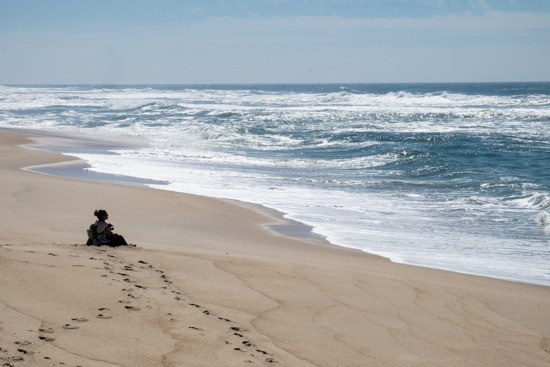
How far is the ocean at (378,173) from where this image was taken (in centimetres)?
942

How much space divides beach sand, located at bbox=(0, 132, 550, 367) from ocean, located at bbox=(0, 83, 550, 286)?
151cm

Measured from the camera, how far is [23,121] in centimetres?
3850

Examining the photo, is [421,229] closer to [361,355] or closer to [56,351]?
[361,355]

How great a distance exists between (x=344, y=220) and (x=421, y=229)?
139 centimetres

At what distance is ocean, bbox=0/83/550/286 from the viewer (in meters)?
9.42

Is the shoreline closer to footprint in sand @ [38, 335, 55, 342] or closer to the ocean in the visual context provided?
the ocean

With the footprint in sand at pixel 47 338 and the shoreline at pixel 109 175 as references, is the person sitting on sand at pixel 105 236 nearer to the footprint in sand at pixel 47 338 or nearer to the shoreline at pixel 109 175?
the footprint in sand at pixel 47 338

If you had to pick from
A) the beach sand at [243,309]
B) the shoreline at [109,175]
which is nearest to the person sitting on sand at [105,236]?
the beach sand at [243,309]

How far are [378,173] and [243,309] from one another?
13329mm

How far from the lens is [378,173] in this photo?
703 inches

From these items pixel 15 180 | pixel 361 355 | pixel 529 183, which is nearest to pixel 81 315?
pixel 361 355

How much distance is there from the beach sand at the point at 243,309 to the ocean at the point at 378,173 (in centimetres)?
151

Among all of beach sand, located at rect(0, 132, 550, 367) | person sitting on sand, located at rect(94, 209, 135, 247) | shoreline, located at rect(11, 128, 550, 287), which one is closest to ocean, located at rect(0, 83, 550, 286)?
shoreline, located at rect(11, 128, 550, 287)

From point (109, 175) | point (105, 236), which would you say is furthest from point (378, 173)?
point (105, 236)
